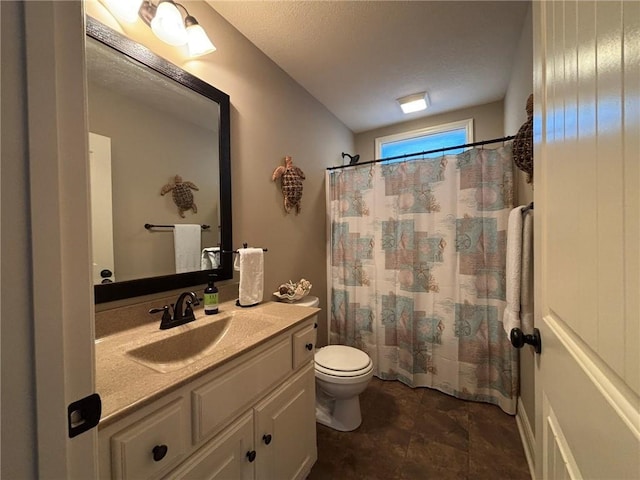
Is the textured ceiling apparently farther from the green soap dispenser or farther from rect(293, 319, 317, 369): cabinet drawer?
rect(293, 319, 317, 369): cabinet drawer

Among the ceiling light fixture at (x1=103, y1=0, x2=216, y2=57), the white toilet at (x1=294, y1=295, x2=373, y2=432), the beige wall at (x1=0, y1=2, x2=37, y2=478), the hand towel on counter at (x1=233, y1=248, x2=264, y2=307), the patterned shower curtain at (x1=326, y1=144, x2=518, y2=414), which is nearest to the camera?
the beige wall at (x1=0, y1=2, x2=37, y2=478)

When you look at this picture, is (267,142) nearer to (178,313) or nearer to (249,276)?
(249,276)

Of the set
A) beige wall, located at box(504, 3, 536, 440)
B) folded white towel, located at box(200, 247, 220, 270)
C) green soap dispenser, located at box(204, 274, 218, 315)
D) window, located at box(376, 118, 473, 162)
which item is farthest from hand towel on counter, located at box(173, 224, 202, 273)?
window, located at box(376, 118, 473, 162)

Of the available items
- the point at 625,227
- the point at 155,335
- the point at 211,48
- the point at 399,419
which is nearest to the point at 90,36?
the point at 211,48

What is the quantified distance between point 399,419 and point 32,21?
7.22 ft

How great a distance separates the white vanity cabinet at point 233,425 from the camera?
62cm

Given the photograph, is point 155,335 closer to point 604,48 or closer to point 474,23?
point 604,48

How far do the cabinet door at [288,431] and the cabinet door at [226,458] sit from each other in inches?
1.8

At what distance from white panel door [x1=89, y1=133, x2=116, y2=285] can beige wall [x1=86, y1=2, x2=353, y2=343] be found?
496mm

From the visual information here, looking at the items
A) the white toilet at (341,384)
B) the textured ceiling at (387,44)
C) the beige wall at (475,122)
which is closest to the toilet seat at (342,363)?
the white toilet at (341,384)

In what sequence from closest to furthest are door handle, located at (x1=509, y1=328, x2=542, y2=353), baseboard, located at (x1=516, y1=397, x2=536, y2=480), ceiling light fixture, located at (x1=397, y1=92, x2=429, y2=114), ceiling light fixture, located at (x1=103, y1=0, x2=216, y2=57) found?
door handle, located at (x1=509, y1=328, x2=542, y2=353), ceiling light fixture, located at (x1=103, y1=0, x2=216, y2=57), baseboard, located at (x1=516, y1=397, x2=536, y2=480), ceiling light fixture, located at (x1=397, y1=92, x2=429, y2=114)

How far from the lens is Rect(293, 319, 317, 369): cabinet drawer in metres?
1.16

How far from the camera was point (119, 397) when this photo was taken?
0.62 meters

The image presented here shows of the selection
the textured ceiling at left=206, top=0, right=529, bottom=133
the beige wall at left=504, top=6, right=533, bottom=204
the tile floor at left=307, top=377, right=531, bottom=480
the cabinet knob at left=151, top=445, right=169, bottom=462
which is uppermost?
the textured ceiling at left=206, top=0, right=529, bottom=133
